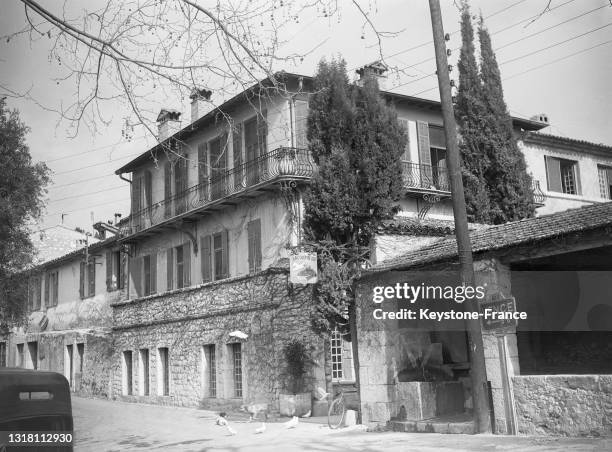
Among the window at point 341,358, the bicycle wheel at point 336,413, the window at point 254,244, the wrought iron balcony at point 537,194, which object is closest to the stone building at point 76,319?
the window at point 254,244

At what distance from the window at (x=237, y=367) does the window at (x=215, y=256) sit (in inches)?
99.9

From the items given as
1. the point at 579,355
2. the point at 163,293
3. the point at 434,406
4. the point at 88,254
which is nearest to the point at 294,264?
the point at 434,406

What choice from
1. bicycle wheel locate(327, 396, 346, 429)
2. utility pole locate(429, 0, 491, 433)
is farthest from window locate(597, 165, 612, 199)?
utility pole locate(429, 0, 491, 433)

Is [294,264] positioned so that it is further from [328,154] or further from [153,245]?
[153,245]

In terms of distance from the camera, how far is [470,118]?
2056cm

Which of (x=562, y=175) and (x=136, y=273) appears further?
(x=136, y=273)

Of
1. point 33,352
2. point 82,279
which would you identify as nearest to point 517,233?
point 82,279

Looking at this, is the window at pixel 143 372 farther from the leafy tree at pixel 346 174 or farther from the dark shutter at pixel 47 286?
the dark shutter at pixel 47 286

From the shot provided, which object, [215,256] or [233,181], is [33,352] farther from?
[233,181]

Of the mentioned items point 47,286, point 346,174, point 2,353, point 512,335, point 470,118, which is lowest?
point 512,335

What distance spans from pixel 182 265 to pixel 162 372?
3.74 meters

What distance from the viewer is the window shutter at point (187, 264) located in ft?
78.7

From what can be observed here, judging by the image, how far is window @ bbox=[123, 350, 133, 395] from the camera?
26.3 meters

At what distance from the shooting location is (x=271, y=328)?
61.4 feet
